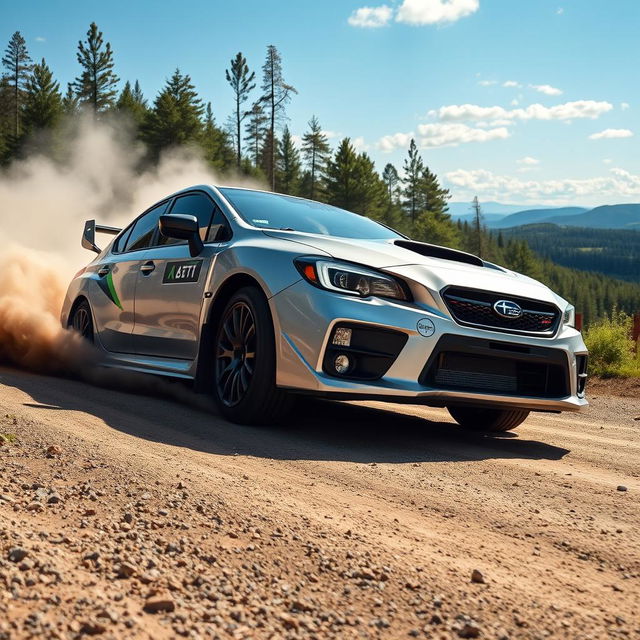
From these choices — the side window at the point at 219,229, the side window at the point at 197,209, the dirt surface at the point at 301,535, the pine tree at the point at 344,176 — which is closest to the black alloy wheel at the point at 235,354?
the dirt surface at the point at 301,535

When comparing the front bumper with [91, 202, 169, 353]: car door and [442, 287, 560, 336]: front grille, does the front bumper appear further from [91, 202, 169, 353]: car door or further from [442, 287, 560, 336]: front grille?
[91, 202, 169, 353]: car door

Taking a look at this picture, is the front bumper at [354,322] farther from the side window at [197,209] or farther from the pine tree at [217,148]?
the pine tree at [217,148]

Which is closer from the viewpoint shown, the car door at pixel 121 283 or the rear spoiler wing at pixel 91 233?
the car door at pixel 121 283

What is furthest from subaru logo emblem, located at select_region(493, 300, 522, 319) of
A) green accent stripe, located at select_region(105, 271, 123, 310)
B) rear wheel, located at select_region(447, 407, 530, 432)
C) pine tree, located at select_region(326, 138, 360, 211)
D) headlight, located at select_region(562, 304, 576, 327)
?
pine tree, located at select_region(326, 138, 360, 211)

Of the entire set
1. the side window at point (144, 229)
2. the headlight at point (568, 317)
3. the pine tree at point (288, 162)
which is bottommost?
the headlight at point (568, 317)

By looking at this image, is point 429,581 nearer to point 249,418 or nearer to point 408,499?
point 408,499

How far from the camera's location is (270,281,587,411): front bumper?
4488mm

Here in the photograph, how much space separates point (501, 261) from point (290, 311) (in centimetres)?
11993

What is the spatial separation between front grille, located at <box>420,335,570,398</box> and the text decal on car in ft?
6.32

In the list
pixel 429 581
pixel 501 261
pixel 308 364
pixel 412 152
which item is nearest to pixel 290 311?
pixel 308 364

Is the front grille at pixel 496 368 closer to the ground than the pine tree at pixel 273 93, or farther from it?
closer to the ground

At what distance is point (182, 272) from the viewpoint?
591 centimetres

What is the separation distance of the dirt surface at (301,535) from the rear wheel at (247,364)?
0.19 metres

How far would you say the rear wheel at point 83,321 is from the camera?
295 inches
